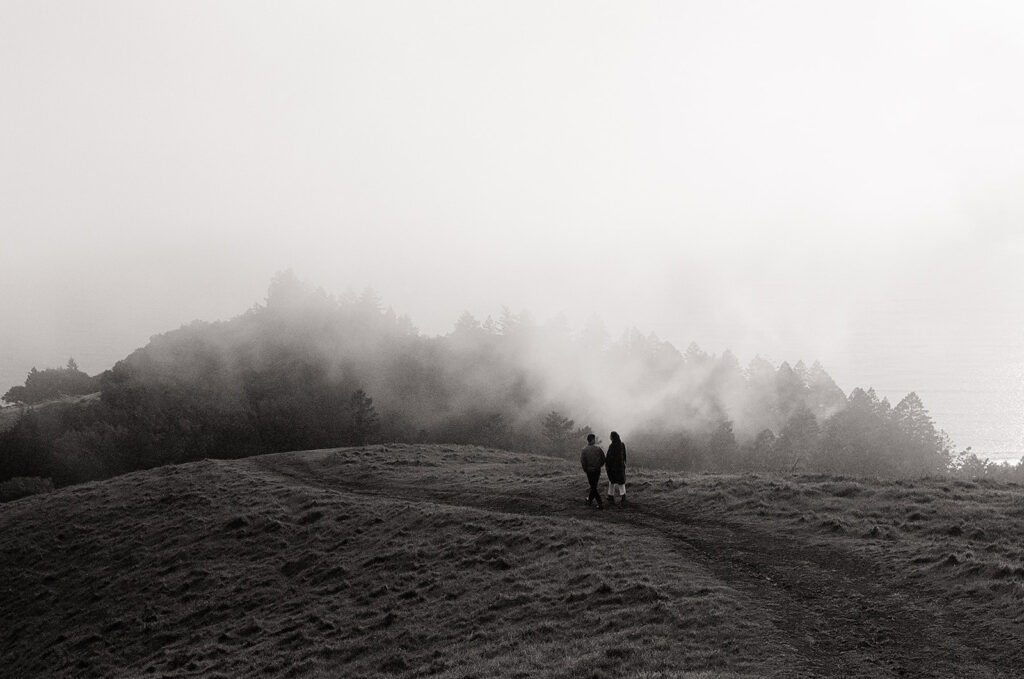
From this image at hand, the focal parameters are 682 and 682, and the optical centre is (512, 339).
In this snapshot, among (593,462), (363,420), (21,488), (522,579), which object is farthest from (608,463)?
(21,488)

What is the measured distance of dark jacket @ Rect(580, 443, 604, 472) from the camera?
3189 cm

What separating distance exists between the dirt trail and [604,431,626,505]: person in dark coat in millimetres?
1042

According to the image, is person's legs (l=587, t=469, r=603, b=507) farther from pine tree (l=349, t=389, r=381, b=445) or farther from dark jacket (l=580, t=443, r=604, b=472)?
pine tree (l=349, t=389, r=381, b=445)

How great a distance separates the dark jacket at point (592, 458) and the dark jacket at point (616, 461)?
38cm

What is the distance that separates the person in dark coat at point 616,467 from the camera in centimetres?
3167

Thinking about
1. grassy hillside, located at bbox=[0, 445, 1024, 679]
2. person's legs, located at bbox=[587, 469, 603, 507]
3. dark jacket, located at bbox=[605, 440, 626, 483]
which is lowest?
grassy hillside, located at bbox=[0, 445, 1024, 679]

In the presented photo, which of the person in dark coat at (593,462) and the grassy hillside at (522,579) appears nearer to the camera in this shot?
the grassy hillside at (522,579)

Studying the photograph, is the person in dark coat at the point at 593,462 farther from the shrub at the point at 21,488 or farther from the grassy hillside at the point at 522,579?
the shrub at the point at 21,488

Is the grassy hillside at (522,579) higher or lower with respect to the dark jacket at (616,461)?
lower

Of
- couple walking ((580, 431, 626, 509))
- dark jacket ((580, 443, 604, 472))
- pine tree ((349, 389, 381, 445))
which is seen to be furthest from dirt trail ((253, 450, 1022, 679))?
pine tree ((349, 389, 381, 445))

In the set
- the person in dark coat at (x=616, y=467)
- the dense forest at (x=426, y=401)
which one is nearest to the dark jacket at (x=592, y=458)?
the person in dark coat at (x=616, y=467)

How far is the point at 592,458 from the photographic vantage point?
32188 mm

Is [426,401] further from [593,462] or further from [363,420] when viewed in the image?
[593,462]

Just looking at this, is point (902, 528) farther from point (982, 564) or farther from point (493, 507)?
point (493, 507)
